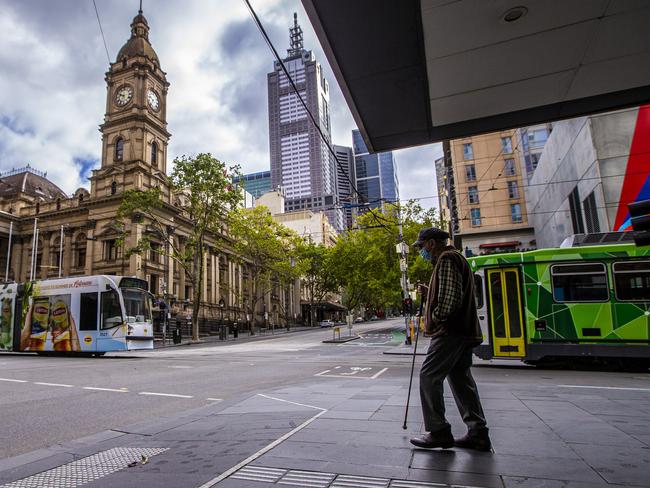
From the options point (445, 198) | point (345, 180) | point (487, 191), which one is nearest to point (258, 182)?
point (445, 198)

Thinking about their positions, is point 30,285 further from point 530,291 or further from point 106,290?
point 530,291

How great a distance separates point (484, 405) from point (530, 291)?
21.6 feet

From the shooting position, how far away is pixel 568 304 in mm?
11188

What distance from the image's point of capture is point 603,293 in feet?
35.9

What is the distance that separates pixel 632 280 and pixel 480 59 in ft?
28.4

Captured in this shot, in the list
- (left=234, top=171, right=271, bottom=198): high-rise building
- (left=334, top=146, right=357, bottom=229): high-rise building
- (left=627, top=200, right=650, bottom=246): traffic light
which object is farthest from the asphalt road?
(left=234, top=171, right=271, bottom=198): high-rise building

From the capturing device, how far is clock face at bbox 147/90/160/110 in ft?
159

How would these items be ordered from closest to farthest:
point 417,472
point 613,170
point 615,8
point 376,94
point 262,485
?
point 262,485, point 417,472, point 615,8, point 376,94, point 613,170

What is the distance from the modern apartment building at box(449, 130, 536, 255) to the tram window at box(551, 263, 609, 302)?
37.8m

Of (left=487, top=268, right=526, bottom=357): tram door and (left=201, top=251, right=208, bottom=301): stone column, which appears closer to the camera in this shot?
(left=487, top=268, right=526, bottom=357): tram door

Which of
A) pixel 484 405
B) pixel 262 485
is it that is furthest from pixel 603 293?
pixel 262 485

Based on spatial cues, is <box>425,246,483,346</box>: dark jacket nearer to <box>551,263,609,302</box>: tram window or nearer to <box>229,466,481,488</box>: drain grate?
<box>229,466,481,488</box>: drain grate

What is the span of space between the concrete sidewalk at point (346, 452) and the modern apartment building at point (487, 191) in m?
45.1

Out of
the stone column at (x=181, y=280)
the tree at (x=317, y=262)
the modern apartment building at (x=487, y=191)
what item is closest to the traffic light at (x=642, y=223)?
the modern apartment building at (x=487, y=191)
